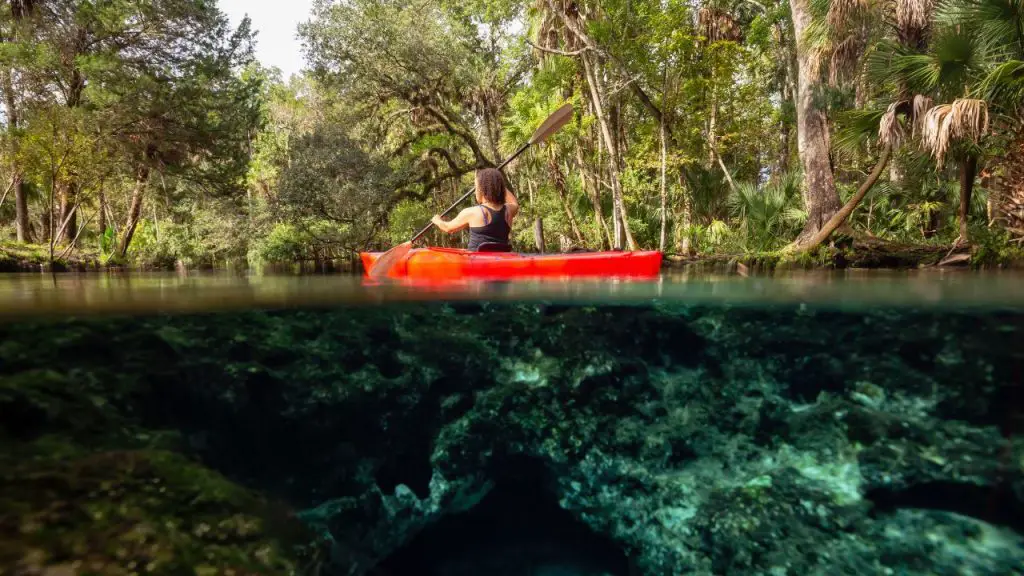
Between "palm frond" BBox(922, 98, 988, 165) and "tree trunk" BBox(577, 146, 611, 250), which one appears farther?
"tree trunk" BBox(577, 146, 611, 250)

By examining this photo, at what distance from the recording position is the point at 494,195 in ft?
25.5

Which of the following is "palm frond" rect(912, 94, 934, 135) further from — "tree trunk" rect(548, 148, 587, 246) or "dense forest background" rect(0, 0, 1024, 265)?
"tree trunk" rect(548, 148, 587, 246)

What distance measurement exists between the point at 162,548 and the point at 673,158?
49.9ft

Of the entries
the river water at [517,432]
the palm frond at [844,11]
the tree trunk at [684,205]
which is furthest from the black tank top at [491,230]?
the tree trunk at [684,205]

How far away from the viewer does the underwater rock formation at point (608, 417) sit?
→ 3.27 meters

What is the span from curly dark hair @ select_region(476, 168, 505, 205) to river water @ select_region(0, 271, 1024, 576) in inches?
115

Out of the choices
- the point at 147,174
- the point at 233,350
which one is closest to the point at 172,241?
the point at 147,174

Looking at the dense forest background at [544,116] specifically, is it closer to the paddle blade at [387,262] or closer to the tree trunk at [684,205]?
the tree trunk at [684,205]

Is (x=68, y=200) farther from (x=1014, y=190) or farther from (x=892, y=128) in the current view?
(x=1014, y=190)

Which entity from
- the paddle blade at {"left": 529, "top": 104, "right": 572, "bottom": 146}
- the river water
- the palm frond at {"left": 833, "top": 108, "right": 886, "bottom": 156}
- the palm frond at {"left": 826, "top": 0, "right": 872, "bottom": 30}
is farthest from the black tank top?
the palm frond at {"left": 826, "top": 0, "right": 872, "bottom": 30}

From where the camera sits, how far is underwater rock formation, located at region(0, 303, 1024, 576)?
10.7 feet

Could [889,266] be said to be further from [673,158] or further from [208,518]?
[208,518]

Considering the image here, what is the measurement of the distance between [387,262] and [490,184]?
1947 mm

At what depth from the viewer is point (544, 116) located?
15.8m
